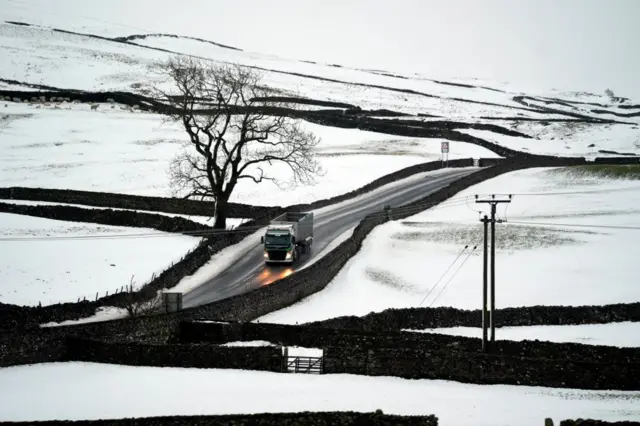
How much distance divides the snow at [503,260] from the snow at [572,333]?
372 cm

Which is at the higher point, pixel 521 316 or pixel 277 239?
pixel 277 239

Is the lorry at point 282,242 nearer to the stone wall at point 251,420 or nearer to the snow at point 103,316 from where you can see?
the snow at point 103,316

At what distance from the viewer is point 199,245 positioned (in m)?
46.6

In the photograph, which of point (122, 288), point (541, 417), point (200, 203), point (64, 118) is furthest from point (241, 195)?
point (541, 417)

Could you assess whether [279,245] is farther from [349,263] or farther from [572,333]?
[572,333]

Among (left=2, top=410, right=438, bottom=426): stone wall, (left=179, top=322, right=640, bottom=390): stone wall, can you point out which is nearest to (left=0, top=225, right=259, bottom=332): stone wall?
(left=2, top=410, right=438, bottom=426): stone wall

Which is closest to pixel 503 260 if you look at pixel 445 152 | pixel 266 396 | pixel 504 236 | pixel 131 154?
pixel 504 236

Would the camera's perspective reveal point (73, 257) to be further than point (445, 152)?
No

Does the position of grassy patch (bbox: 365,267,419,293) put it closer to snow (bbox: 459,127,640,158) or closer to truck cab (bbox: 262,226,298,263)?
truck cab (bbox: 262,226,298,263)

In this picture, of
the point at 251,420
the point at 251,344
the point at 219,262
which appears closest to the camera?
the point at 251,420

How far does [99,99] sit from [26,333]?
89406 millimetres

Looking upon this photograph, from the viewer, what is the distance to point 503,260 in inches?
1987

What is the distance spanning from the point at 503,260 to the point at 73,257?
85.9ft

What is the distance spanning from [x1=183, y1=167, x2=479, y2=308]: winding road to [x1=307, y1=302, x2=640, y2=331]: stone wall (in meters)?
8.68
